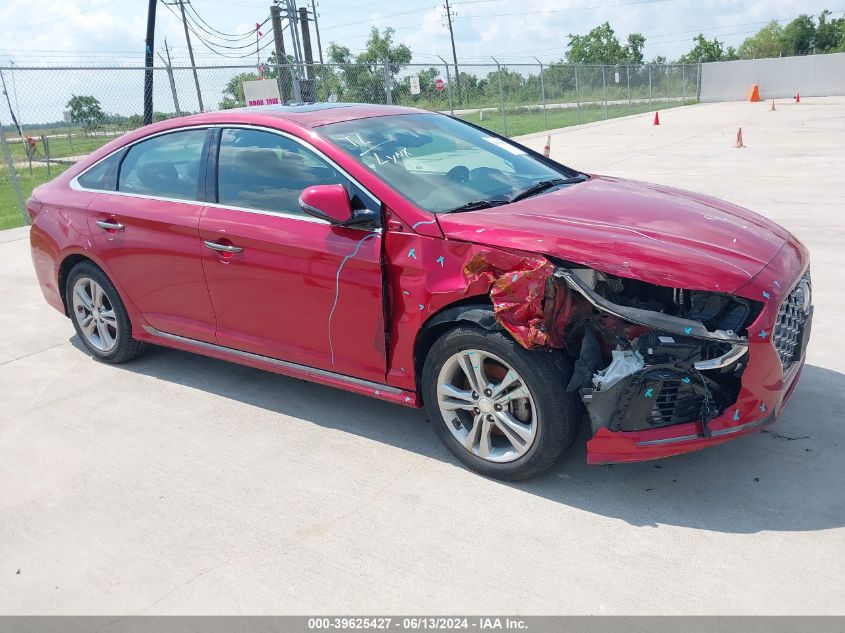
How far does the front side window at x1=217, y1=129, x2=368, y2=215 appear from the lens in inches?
159

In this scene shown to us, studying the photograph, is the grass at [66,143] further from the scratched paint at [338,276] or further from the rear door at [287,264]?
the scratched paint at [338,276]

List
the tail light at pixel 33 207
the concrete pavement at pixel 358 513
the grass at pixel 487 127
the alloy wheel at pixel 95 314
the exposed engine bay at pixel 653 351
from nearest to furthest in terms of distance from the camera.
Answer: the concrete pavement at pixel 358 513, the exposed engine bay at pixel 653 351, the alloy wheel at pixel 95 314, the tail light at pixel 33 207, the grass at pixel 487 127

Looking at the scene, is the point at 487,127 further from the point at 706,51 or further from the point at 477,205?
the point at 706,51

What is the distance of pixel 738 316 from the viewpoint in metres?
3.17

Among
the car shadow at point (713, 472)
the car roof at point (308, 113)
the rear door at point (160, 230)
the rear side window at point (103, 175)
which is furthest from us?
the rear side window at point (103, 175)

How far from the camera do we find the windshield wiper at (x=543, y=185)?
13.3 ft

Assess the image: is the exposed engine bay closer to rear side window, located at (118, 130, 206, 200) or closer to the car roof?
the car roof

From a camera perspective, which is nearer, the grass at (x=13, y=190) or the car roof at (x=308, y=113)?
the car roof at (x=308, y=113)

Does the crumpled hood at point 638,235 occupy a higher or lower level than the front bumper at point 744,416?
higher

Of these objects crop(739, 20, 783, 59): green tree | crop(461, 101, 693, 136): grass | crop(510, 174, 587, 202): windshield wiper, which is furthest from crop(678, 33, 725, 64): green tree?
crop(510, 174, 587, 202): windshield wiper

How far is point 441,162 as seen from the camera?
428cm

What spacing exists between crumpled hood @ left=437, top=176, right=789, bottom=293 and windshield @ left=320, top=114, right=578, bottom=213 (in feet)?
0.77

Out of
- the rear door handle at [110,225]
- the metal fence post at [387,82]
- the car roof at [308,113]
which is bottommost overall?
the rear door handle at [110,225]

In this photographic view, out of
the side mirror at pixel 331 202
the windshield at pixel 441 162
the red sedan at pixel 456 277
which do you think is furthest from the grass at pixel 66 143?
the side mirror at pixel 331 202
